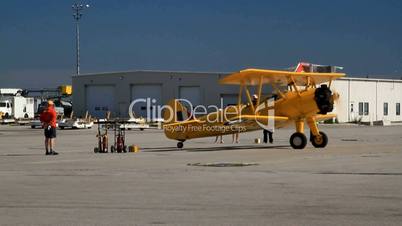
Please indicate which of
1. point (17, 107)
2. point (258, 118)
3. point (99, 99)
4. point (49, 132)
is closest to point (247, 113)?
point (258, 118)

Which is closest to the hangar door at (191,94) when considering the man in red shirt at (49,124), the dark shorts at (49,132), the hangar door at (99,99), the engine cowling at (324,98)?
the hangar door at (99,99)

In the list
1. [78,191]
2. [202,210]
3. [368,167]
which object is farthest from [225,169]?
[202,210]

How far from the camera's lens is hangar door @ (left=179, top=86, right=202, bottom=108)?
233 ft

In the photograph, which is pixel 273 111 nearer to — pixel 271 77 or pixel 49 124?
pixel 271 77

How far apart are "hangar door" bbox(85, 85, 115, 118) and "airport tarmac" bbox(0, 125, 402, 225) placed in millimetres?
57973

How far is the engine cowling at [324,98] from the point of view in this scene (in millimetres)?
24016

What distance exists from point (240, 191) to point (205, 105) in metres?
58.5

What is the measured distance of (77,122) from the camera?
177ft

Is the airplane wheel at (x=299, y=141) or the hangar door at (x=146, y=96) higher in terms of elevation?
the hangar door at (x=146, y=96)

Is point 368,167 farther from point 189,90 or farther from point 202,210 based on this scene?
point 189,90

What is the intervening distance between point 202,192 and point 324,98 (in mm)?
13506

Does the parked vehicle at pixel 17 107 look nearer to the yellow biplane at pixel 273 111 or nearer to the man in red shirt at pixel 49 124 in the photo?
the yellow biplane at pixel 273 111

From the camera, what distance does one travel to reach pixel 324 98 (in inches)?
945

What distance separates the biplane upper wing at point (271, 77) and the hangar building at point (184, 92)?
38.9 m
